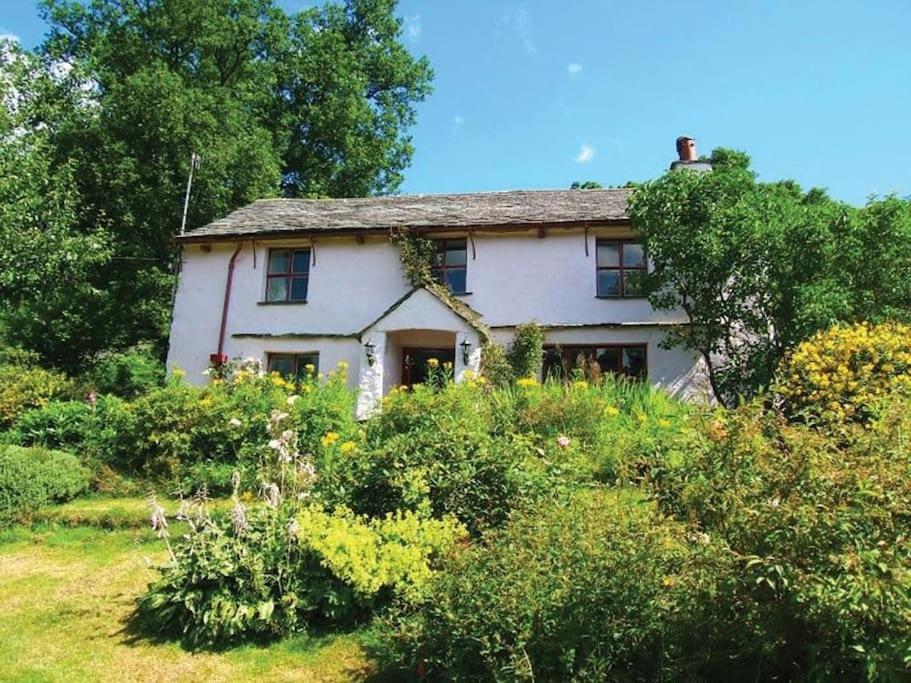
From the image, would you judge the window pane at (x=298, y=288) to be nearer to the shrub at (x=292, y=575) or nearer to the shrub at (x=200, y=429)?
Result: the shrub at (x=200, y=429)

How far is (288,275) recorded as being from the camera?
692 inches

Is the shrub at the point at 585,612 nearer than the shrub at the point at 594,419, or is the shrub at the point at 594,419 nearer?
the shrub at the point at 585,612

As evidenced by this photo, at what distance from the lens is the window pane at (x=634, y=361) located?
15.3 metres

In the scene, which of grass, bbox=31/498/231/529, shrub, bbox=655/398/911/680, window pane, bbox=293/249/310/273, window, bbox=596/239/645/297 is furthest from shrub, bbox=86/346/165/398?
shrub, bbox=655/398/911/680

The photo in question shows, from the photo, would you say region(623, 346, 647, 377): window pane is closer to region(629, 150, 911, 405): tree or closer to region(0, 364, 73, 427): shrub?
region(629, 150, 911, 405): tree

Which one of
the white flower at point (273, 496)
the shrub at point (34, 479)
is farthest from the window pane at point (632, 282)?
the shrub at point (34, 479)

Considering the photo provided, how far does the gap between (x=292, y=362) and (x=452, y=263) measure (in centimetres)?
504

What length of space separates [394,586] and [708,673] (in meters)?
2.33

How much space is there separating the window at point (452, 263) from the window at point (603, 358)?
300cm

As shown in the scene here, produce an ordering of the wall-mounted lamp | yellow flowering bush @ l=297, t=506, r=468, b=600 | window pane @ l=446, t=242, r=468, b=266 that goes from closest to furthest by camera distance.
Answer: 1. yellow flowering bush @ l=297, t=506, r=468, b=600
2. the wall-mounted lamp
3. window pane @ l=446, t=242, r=468, b=266

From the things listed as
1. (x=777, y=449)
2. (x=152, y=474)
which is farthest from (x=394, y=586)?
(x=152, y=474)

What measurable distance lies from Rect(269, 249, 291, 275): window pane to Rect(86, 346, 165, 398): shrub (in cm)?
429

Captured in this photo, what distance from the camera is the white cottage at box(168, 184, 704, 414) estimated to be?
15352 mm

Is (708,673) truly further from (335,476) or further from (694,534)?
(335,476)
